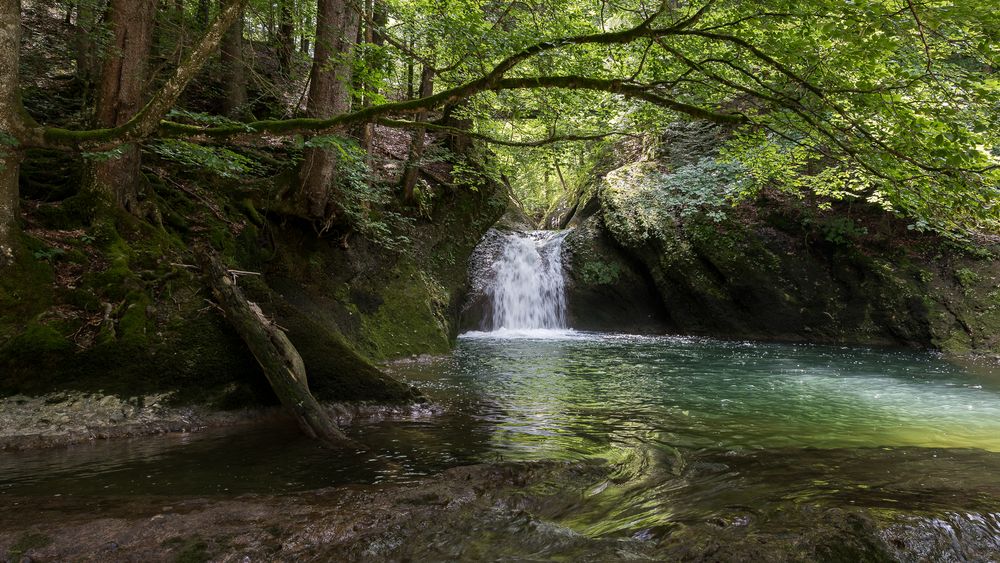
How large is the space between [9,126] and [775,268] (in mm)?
16779

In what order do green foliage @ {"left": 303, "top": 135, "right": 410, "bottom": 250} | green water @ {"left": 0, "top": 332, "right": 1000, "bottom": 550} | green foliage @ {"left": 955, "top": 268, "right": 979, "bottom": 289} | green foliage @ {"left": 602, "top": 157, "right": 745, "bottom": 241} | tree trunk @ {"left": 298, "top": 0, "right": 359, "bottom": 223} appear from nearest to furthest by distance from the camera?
green water @ {"left": 0, "top": 332, "right": 1000, "bottom": 550}, tree trunk @ {"left": 298, "top": 0, "right": 359, "bottom": 223}, green foliage @ {"left": 303, "top": 135, "right": 410, "bottom": 250}, green foliage @ {"left": 955, "top": 268, "right": 979, "bottom": 289}, green foliage @ {"left": 602, "top": 157, "right": 745, "bottom": 241}

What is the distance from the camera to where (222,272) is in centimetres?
603

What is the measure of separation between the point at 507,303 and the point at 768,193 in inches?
346

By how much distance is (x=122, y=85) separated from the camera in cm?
Answer: 623

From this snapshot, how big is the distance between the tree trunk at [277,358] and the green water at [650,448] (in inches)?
8.7

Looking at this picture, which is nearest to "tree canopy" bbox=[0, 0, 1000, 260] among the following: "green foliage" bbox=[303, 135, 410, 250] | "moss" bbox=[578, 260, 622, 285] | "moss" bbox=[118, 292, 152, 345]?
"moss" bbox=[118, 292, 152, 345]

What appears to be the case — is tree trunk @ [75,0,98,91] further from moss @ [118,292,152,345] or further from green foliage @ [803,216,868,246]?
green foliage @ [803,216,868,246]

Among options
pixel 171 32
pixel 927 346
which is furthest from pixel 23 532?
pixel 927 346

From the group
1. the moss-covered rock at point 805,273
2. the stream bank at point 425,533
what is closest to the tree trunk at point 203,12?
the stream bank at point 425,533

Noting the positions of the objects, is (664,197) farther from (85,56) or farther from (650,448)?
(85,56)

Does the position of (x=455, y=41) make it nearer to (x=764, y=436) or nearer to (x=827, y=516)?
(x=764, y=436)

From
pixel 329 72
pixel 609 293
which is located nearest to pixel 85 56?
pixel 329 72

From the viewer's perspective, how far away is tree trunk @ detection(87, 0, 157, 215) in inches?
244

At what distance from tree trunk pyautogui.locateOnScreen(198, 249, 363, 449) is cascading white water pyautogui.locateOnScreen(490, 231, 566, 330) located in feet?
38.2
